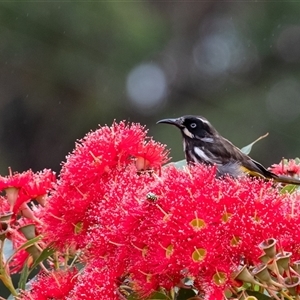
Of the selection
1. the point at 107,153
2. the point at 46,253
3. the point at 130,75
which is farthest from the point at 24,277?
the point at 130,75

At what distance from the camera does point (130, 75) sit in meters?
8.53

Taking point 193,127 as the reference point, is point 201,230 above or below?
above

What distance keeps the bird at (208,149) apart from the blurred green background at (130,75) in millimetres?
4903

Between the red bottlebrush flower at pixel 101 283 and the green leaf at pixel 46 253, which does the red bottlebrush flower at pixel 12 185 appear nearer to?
the green leaf at pixel 46 253

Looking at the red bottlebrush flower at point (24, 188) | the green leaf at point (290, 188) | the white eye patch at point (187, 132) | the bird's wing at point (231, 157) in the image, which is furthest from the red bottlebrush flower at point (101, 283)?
the white eye patch at point (187, 132)

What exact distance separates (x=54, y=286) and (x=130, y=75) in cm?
715

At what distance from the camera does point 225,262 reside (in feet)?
A: 4.10

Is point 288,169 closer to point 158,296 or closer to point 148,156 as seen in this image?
point 148,156

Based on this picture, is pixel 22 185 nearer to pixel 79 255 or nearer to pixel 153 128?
pixel 79 255

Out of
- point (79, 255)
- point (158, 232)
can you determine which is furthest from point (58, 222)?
point (158, 232)

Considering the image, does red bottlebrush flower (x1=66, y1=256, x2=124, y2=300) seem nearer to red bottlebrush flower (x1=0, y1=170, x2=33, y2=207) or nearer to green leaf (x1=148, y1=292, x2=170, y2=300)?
green leaf (x1=148, y1=292, x2=170, y2=300)

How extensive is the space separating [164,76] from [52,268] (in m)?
7.48

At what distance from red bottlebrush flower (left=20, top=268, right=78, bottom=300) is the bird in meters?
1.16

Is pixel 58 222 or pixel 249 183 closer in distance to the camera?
pixel 249 183
